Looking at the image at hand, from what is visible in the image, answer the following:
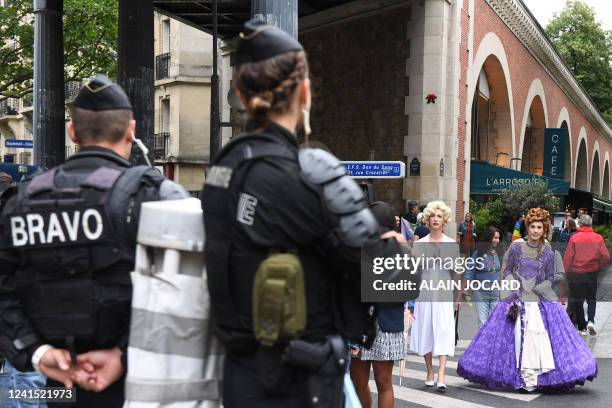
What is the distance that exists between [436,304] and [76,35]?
20549 millimetres

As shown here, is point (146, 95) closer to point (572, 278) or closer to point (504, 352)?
point (504, 352)

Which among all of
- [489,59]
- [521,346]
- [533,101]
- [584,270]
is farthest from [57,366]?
[533,101]

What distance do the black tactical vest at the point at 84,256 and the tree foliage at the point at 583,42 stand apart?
66.4 metres

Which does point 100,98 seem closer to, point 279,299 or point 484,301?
point 279,299

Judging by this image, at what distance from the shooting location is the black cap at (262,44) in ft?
8.77

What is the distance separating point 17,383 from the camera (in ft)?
16.8

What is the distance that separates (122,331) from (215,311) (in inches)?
25.2

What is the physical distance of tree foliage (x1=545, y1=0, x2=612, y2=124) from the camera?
6519 cm

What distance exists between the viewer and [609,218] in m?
→ 61.9

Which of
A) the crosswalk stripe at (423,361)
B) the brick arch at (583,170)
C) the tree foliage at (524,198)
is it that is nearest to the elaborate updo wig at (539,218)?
the crosswalk stripe at (423,361)

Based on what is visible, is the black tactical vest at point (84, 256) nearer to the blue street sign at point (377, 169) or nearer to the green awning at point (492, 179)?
the blue street sign at point (377, 169)

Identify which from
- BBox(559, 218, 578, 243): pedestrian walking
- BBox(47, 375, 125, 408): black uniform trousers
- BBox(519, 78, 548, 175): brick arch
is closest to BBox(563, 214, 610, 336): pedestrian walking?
BBox(559, 218, 578, 243): pedestrian walking

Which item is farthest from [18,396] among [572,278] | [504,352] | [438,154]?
[438,154]

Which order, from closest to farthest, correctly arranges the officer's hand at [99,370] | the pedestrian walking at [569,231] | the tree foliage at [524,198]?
the officer's hand at [99,370] < the pedestrian walking at [569,231] < the tree foliage at [524,198]
